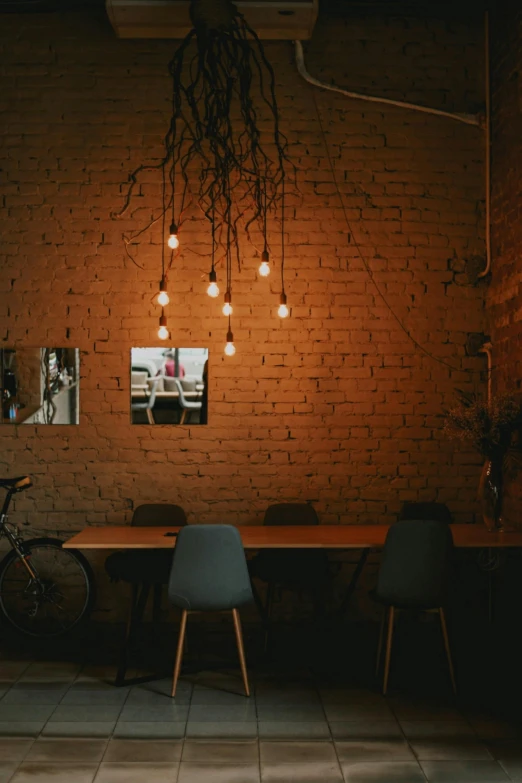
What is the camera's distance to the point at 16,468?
229 inches

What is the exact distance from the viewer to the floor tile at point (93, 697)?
4285 mm

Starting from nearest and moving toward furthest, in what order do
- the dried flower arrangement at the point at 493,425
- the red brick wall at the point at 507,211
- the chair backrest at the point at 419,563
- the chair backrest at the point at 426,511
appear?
the chair backrest at the point at 419,563 → the dried flower arrangement at the point at 493,425 → the red brick wall at the point at 507,211 → the chair backrest at the point at 426,511

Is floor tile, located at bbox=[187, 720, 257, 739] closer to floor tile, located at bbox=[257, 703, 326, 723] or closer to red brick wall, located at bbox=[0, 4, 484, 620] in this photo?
floor tile, located at bbox=[257, 703, 326, 723]

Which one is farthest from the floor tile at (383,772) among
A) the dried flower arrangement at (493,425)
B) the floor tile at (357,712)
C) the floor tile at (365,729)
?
the dried flower arrangement at (493,425)

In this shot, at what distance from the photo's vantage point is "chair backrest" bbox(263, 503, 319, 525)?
5598 millimetres

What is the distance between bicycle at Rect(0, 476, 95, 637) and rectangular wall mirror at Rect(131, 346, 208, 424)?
3.18 ft

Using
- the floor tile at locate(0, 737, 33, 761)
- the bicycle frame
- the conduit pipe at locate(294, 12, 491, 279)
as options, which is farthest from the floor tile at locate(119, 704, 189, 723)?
the conduit pipe at locate(294, 12, 491, 279)

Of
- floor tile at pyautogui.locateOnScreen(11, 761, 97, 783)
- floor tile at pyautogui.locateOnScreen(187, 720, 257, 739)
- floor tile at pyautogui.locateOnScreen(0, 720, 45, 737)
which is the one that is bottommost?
floor tile at pyautogui.locateOnScreen(187, 720, 257, 739)

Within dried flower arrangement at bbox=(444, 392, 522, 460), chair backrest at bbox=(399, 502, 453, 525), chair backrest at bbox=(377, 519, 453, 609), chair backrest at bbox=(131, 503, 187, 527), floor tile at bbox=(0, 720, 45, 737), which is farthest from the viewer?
chair backrest at bbox=(399, 502, 453, 525)

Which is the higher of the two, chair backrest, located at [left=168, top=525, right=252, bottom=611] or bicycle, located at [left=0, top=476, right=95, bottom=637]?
chair backrest, located at [left=168, top=525, right=252, bottom=611]

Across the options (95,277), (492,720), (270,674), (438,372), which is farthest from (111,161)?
(492,720)

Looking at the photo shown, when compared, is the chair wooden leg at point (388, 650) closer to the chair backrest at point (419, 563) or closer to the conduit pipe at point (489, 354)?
the chair backrest at point (419, 563)

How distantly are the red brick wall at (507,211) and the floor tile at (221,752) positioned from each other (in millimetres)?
2506

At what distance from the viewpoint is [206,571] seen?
442 centimetres
